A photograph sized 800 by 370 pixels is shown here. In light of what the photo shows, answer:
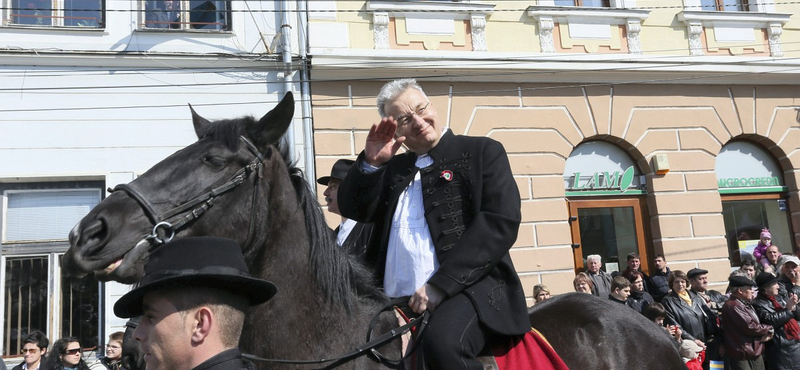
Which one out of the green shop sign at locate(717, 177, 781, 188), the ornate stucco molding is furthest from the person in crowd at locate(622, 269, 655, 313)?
the ornate stucco molding

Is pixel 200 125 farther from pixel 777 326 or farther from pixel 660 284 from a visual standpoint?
pixel 660 284

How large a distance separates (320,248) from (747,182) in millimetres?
10953

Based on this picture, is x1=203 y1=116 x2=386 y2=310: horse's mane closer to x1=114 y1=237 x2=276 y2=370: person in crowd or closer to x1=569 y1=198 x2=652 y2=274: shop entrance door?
x1=114 y1=237 x2=276 y2=370: person in crowd

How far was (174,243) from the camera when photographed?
2121mm

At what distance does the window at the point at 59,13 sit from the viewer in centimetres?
1016

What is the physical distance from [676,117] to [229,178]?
10300mm

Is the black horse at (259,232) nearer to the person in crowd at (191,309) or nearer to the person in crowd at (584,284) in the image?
the person in crowd at (191,309)

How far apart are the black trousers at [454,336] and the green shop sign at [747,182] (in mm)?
10256

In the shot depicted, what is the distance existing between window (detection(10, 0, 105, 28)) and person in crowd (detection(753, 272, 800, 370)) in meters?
9.34

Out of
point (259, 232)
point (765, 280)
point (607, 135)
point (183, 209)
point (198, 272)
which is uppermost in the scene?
point (607, 135)

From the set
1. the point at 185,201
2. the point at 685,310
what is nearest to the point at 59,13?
the point at 185,201

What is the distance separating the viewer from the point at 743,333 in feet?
25.6

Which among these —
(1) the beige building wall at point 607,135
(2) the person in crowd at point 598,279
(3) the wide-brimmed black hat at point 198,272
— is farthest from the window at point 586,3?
(3) the wide-brimmed black hat at point 198,272

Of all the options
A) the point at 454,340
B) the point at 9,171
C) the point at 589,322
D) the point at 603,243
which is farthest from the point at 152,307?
the point at 603,243
